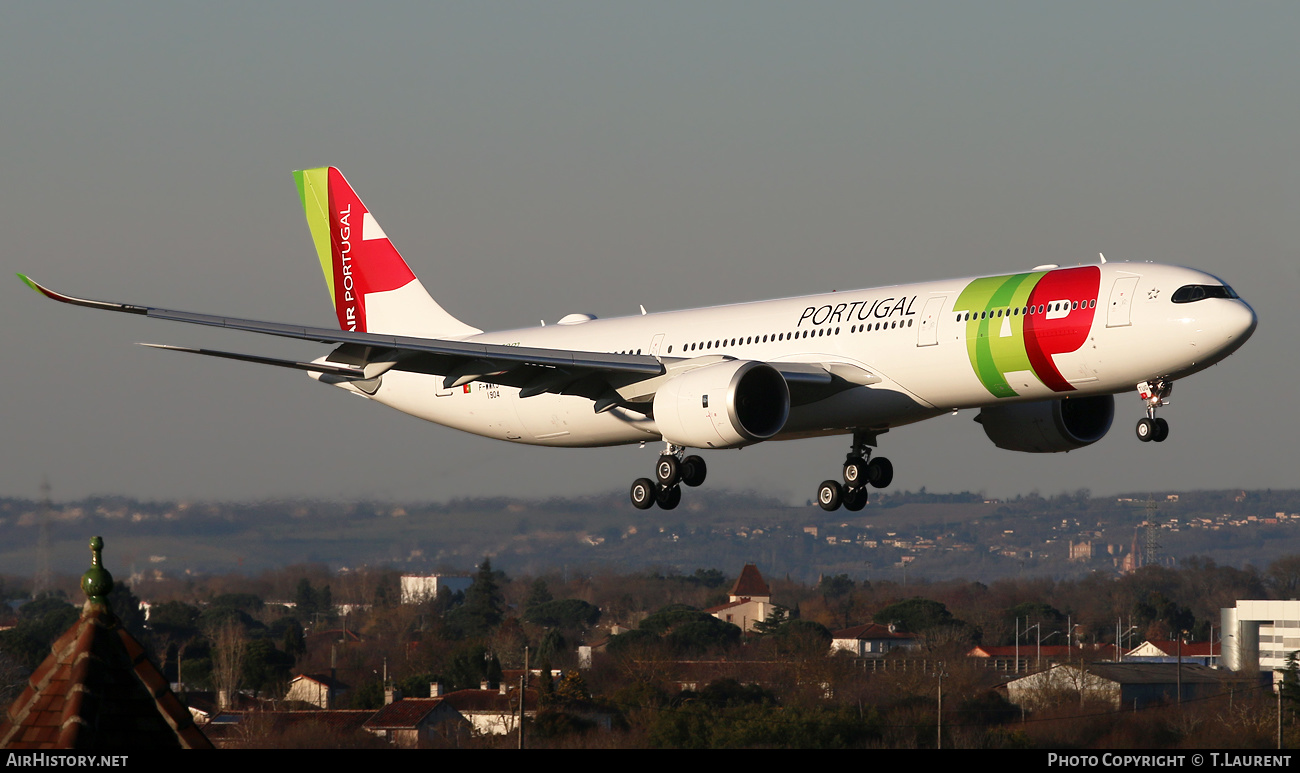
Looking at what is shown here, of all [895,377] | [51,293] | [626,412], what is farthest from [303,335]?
[895,377]

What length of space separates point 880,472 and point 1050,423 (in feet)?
13.5

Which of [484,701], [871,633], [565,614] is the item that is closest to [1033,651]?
[871,633]

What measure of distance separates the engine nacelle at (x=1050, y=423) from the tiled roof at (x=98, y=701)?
25686mm

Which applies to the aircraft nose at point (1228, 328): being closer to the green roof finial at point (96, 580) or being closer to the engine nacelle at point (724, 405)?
the engine nacelle at point (724, 405)

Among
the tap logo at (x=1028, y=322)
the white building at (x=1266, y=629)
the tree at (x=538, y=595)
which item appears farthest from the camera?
the tree at (x=538, y=595)

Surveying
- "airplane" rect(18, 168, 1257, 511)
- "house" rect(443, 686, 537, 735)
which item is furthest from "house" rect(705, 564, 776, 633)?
"airplane" rect(18, 168, 1257, 511)

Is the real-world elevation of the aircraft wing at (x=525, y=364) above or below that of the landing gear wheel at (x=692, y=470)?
above

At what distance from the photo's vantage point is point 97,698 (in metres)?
13.5

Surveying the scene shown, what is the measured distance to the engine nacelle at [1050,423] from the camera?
36.5 metres

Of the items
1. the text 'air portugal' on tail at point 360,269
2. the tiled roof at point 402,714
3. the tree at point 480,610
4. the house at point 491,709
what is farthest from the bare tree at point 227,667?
the text 'air portugal' on tail at point 360,269

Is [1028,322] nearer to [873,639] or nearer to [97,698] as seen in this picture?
[97,698]

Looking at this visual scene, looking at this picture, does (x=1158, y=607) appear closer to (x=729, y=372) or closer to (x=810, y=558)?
(x=810, y=558)

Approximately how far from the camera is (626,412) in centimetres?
3697
